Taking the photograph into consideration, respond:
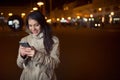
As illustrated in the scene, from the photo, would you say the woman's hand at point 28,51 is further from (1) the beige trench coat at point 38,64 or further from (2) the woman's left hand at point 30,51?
(1) the beige trench coat at point 38,64

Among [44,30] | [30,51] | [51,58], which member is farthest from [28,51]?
[44,30]

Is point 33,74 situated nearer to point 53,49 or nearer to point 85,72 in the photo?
point 53,49

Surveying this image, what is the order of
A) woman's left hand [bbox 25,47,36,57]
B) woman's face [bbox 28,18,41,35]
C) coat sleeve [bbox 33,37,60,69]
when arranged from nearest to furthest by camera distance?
woman's left hand [bbox 25,47,36,57] → coat sleeve [bbox 33,37,60,69] → woman's face [bbox 28,18,41,35]

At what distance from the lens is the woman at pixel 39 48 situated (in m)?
3.94

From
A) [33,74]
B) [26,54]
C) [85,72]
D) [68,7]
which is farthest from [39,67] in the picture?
[68,7]

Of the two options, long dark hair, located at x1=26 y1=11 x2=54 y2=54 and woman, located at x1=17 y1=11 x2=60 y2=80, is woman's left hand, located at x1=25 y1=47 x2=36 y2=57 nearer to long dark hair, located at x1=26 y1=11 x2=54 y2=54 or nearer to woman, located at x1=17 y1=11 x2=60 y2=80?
woman, located at x1=17 y1=11 x2=60 y2=80

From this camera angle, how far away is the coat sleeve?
12.4 feet

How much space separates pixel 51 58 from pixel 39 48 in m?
0.22

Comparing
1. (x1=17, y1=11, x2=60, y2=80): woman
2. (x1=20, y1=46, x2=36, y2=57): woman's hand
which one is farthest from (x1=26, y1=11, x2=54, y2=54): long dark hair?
(x1=20, y1=46, x2=36, y2=57): woman's hand

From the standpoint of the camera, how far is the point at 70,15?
113 metres

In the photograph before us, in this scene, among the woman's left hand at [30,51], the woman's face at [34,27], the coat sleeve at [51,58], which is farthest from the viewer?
the woman's face at [34,27]

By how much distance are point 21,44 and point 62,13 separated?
114 m

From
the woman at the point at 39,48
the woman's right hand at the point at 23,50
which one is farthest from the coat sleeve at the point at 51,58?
the woman's right hand at the point at 23,50

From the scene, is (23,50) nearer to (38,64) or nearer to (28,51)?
(28,51)
